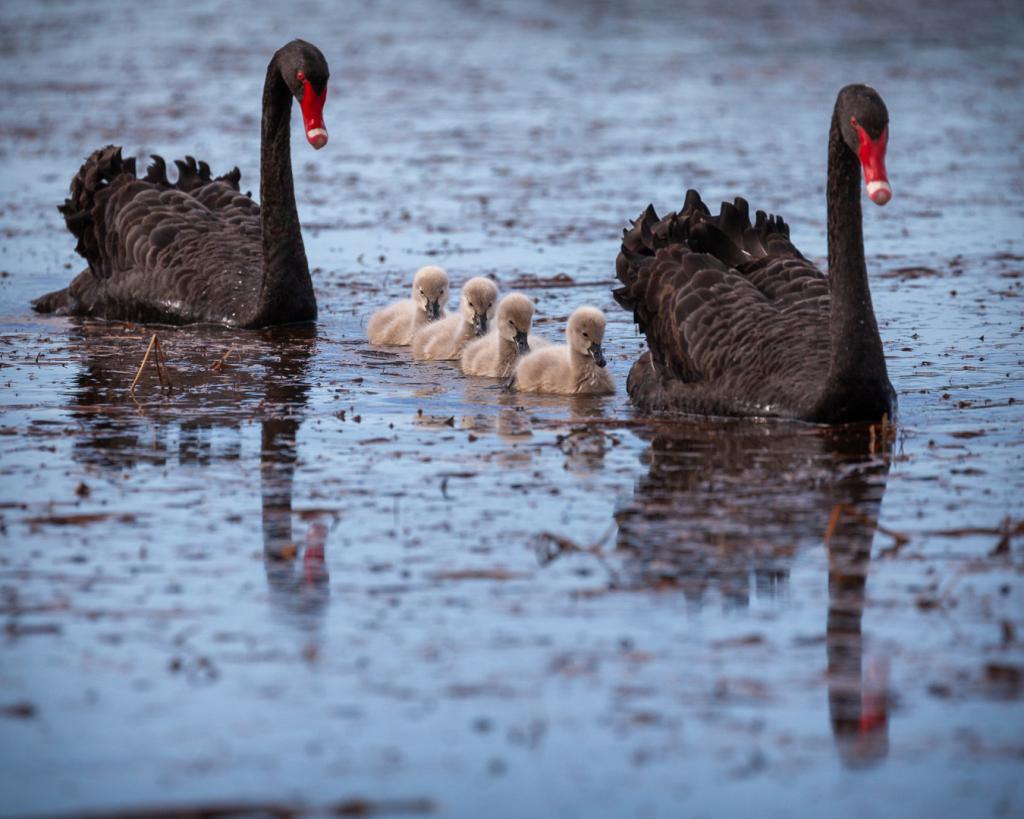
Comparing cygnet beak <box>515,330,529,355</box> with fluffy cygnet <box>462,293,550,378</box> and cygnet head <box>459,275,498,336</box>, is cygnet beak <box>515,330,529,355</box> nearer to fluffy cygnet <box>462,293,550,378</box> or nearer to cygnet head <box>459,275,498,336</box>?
fluffy cygnet <box>462,293,550,378</box>

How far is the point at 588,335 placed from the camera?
24.2 ft

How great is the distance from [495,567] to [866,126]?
2.28 m

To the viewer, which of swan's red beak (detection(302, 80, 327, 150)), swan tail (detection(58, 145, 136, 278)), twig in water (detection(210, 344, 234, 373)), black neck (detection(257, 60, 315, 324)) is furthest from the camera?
swan tail (detection(58, 145, 136, 278))

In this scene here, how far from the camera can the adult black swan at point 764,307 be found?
6.49 metres

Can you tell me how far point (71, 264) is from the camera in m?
10.9

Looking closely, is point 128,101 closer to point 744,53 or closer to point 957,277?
point 744,53

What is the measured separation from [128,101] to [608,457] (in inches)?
499

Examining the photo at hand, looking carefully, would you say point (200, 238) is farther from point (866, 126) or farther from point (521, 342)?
point (866, 126)

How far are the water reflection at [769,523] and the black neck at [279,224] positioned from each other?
2694mm

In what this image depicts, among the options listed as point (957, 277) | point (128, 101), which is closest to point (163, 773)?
point (957, 277)

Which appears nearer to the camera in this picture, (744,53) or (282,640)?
(282,640)

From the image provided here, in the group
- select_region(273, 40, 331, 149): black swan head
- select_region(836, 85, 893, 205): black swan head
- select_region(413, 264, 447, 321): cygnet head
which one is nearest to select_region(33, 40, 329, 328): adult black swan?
select_region(273, 40, 331, 149): black swan head

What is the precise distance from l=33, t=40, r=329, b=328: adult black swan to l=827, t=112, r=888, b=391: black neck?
2.65 m

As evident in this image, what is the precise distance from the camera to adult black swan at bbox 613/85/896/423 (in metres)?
6.49
